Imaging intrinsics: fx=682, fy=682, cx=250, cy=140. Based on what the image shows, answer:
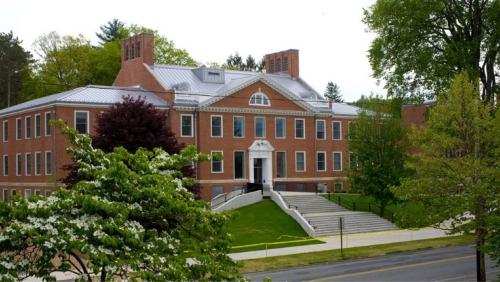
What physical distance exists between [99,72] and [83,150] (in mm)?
67984

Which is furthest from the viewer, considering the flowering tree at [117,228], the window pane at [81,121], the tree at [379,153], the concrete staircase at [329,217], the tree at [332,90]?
the tree at [332,90]

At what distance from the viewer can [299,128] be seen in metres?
58.9

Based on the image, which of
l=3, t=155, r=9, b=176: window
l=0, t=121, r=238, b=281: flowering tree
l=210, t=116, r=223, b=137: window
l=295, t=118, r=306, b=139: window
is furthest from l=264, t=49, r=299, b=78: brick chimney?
l=0, t=121, r=238, b=281: flowering tree

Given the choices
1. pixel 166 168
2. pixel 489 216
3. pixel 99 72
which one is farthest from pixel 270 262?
pixel 99 72

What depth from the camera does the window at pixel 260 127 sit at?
56.1 m

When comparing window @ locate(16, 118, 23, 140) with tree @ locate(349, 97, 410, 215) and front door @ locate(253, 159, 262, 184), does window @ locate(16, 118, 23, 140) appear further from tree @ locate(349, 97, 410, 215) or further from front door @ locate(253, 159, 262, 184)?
tree @ locate(349, 97, 410, 215)

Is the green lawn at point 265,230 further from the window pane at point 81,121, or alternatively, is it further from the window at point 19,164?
the window at point 19,164

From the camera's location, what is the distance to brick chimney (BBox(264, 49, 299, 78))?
66062mm

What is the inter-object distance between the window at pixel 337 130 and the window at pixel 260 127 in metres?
9.04

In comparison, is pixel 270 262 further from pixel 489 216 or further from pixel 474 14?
pixel 474 14

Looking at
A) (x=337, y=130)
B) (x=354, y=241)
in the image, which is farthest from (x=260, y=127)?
(x=354, y=241)

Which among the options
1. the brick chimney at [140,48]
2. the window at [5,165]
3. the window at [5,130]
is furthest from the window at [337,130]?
the window at [5,165]

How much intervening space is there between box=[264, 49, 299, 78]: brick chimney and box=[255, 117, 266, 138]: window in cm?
1106

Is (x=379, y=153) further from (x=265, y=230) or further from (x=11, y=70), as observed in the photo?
(x=11, y=70)
